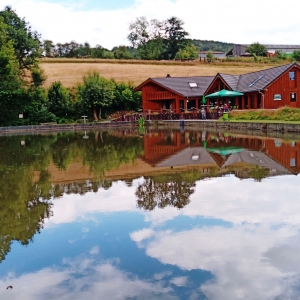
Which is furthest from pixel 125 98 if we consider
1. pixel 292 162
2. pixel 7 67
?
pixel 292 162

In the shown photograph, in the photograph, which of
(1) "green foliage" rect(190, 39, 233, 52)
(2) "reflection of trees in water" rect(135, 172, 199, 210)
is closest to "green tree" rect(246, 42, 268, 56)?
(1) "green foliage" rect(190, 39, 233, 52)

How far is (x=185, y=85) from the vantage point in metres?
44.8

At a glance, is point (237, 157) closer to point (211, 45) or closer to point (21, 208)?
point (21, 208)

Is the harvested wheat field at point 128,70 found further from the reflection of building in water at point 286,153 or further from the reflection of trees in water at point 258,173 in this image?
the reflection of trees in water at point 258,173

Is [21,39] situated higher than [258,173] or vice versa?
[21,39]

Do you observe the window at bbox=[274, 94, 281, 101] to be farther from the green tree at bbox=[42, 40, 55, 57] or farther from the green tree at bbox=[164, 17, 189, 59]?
the green tree at bbox=[42, 40, 55, 57]

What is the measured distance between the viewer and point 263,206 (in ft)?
26.1

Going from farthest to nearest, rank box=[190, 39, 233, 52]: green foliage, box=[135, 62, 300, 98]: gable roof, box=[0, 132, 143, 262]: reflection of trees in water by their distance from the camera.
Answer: box=[190, 39, 233, 52]: green foliage → box=[135, 62, 300, 98]: gable roof → box=[0, 132, 143, 262]: reflection of trees in water

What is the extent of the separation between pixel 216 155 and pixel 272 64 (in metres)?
59.3

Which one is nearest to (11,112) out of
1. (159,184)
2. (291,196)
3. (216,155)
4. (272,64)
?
(216,155)

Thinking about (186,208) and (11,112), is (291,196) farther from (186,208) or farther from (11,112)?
(11,112)

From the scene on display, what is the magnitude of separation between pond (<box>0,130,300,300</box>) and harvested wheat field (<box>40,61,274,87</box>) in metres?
43.8

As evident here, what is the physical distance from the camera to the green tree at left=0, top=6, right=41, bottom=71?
146 ft

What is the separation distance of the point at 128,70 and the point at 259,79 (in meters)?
24.5
